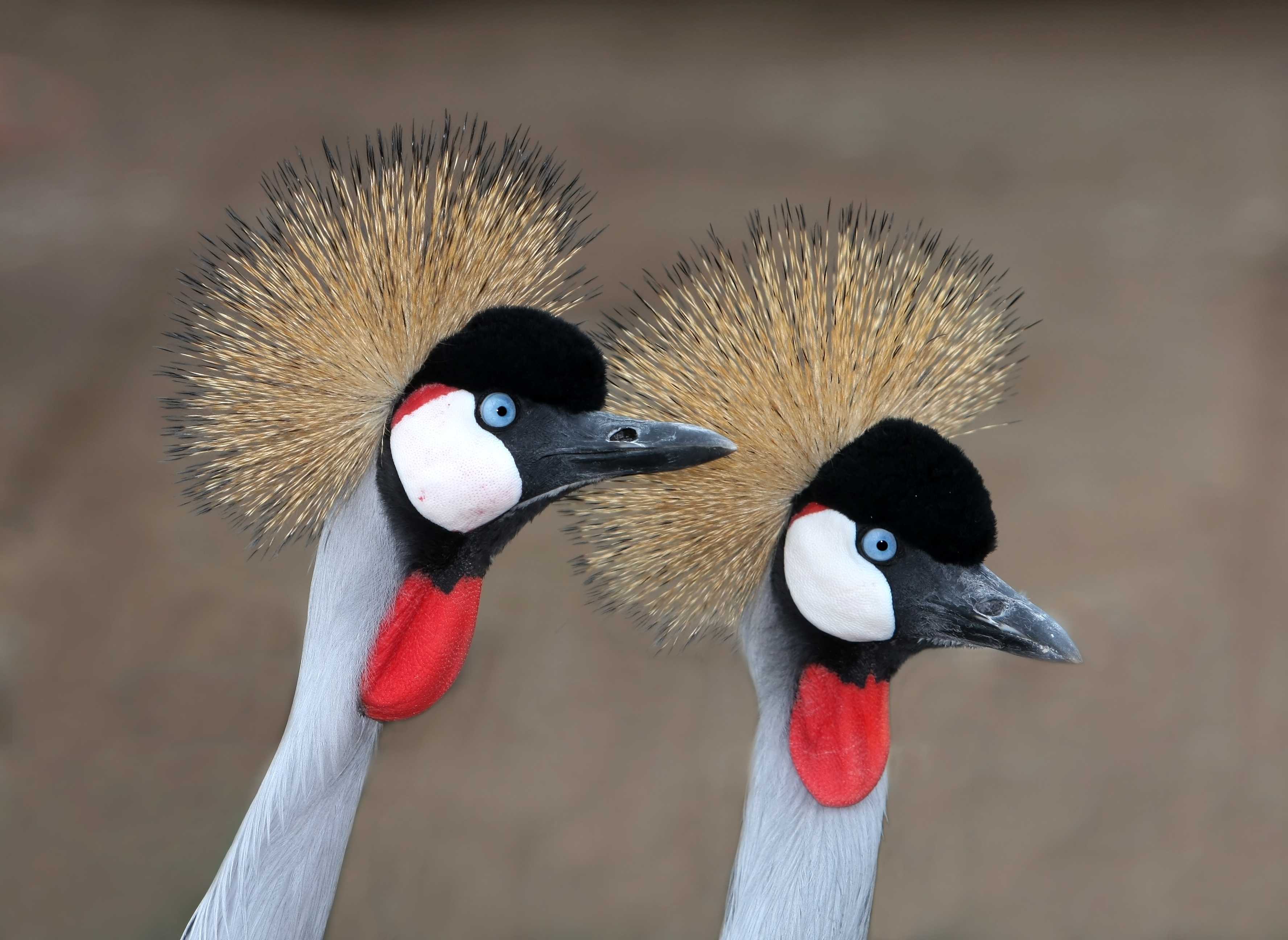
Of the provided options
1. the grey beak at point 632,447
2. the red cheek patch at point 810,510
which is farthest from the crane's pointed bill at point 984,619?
the grey beak at point 632,447

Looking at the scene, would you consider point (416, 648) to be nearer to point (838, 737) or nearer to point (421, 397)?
point (421, 397)

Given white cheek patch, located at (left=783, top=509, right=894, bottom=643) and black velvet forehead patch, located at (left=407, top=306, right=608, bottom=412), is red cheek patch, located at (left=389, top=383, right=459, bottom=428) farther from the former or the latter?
white cheek patch, located at (left=783, top=509, right=894, bottom=643)

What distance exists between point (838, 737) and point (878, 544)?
194 mm

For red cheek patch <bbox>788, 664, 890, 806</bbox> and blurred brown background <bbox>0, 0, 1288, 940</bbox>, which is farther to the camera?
blurred brown background <bbox>0, 0, 1288, 940</bbox>

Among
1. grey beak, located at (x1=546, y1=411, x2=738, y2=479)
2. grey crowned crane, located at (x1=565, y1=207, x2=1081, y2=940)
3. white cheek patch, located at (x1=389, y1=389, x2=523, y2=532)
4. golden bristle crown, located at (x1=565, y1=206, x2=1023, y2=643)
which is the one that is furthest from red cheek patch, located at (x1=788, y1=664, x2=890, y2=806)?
white cheek patch, located at (x1=389, y1=389, x2=523, y2=532)

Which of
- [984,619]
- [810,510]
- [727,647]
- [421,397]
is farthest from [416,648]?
[727,647]

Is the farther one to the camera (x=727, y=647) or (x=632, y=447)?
(x=727, y=647)

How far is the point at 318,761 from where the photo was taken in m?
0.96

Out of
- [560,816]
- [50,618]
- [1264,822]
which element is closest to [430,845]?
[560,816]

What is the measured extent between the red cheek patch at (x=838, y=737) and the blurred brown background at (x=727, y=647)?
1.21 metres

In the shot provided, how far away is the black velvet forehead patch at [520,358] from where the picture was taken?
950 mm

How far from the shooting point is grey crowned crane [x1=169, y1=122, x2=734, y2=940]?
962mm

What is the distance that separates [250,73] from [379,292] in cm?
165

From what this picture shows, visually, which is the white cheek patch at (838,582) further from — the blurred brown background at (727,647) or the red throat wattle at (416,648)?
the blurred brown background at (727,647)
